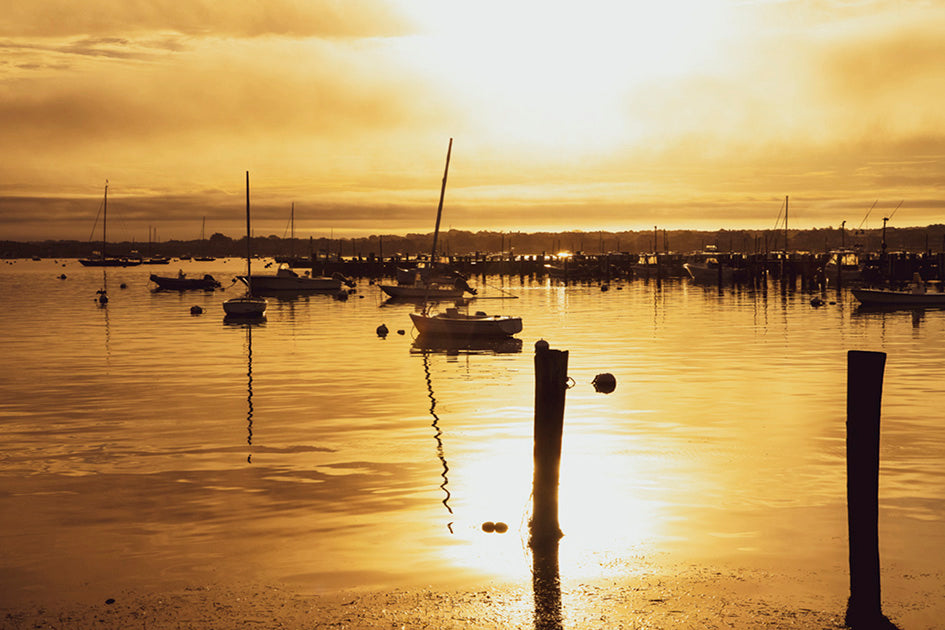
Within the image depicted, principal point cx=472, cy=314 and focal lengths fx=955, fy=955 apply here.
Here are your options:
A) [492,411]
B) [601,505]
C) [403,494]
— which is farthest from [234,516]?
→ [492,411]

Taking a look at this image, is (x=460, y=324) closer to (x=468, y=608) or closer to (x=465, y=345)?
(x=465, y=345)

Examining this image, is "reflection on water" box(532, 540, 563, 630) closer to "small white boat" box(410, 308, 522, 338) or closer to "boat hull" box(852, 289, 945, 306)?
"small white boat" box(410, 308, 522, 338)

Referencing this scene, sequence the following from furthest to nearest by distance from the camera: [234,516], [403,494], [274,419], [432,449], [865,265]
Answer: [865,265], [274,419], [432,449], [403,494], [234,516]

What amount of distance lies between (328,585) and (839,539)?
777cm

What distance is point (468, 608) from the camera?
38.3ft

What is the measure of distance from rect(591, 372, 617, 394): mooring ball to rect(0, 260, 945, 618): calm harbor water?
32 centimetres

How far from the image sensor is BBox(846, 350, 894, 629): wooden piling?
12.0 meters

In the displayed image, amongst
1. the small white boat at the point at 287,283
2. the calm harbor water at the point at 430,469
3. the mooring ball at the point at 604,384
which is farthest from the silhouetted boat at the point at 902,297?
Result: the small white boat at the point at 287,283

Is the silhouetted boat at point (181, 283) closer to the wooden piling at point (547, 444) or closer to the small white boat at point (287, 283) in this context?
the small white boat at point (287, 283)

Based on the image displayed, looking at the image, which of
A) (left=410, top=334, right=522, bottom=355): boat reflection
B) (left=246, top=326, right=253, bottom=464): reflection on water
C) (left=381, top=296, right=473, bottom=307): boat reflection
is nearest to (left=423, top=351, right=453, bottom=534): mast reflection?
(left=246, top=326, right=253, bottom=464): reflection on water

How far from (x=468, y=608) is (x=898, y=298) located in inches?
2834

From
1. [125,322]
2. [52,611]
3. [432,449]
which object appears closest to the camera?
[52,611]

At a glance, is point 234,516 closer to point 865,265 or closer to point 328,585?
point 328,585

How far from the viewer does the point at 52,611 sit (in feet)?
38.4
